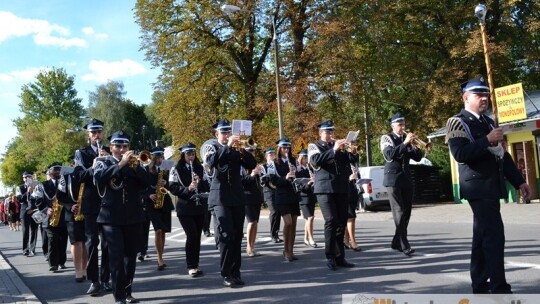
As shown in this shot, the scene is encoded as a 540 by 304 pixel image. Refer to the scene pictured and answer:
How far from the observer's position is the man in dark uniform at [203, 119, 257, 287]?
27.4ft

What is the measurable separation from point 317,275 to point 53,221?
531 cm

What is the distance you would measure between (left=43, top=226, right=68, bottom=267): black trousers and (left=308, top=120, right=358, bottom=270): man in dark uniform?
5.32 metres

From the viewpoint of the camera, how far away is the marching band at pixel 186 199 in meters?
7.43

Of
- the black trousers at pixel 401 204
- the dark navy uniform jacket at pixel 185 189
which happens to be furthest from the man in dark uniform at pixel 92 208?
the black trousers at pixel 401 204

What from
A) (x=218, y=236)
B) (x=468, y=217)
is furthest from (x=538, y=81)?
(x=218, y=236)

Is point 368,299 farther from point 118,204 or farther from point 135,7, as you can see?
point 135,7

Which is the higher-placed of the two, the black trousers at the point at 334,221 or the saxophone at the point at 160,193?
the saxophone at the point at 160,193

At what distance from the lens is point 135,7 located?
35594 mm

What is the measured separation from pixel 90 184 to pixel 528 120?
671 inches

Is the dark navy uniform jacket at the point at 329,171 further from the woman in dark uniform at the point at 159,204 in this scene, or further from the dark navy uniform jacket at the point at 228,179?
the woman in dark uniform at the point at 159,204

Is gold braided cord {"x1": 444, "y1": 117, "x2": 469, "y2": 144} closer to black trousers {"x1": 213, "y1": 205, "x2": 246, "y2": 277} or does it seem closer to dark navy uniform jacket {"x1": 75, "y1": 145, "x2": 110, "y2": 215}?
black trousers {"x1": 213, "y1": 205, "x2": 246, "y2": 277}

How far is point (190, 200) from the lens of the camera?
958 cm

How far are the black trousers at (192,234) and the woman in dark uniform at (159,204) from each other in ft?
4.08

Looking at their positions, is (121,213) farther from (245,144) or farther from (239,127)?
(245,144)
